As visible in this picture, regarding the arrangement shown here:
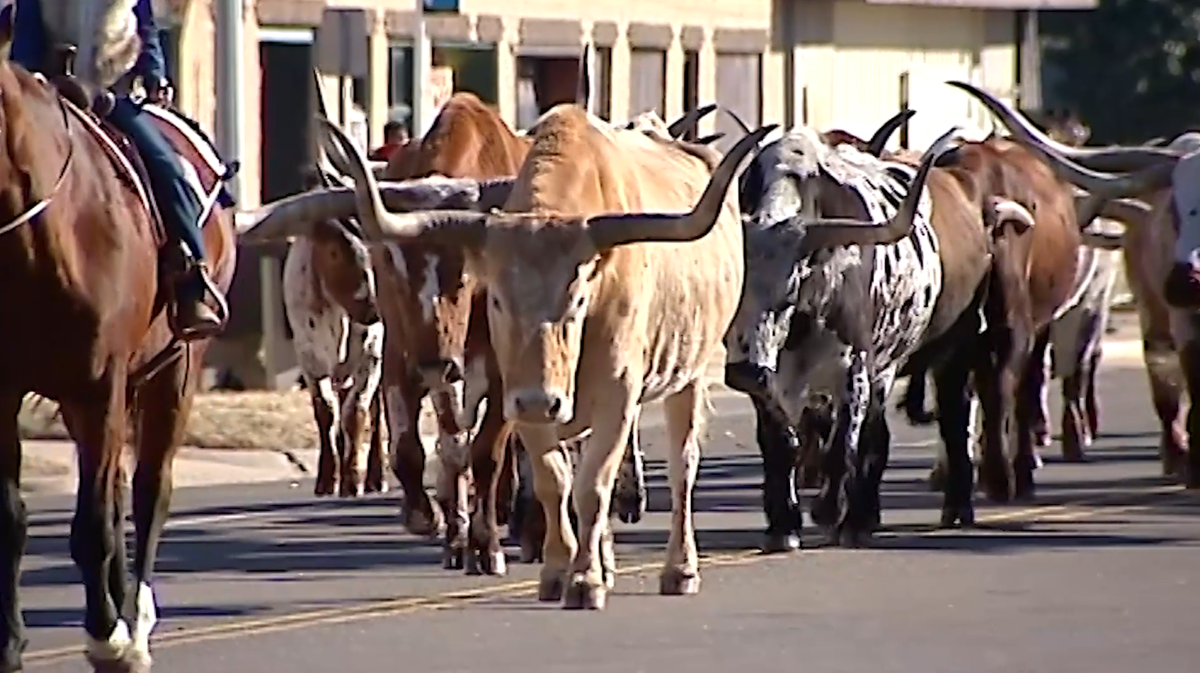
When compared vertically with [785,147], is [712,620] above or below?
below

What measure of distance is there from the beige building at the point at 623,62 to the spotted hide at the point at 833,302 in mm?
10314

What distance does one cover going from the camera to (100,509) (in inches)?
443

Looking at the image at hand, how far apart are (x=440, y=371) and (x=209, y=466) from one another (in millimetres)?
6438

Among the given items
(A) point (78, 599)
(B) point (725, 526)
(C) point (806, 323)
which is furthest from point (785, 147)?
(A) point (78, 599)

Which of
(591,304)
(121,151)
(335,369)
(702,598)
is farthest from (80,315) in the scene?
(335,369)

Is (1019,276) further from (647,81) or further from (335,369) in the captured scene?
(647,81)

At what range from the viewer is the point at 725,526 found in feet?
56.2

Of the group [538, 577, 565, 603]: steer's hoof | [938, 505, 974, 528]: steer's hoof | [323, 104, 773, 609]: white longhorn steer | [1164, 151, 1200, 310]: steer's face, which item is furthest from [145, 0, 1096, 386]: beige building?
[538, 577, 565, 603]: steer's hoof

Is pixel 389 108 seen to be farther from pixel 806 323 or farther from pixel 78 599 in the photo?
pixel 78 599

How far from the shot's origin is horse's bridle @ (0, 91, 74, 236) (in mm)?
10820

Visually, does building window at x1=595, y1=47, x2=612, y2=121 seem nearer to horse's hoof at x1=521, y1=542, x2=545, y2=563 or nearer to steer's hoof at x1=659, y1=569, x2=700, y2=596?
horse's hoof at x1=521, y1=542, x2=545, y2=563

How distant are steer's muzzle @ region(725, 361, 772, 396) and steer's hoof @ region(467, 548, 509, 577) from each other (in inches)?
61.9

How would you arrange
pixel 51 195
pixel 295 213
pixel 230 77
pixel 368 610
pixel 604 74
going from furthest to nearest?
pixel 604 74, pixel 230 77, pixel 295 213, pixel 368 610, pixel 51 195

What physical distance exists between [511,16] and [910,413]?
43.0 feet
